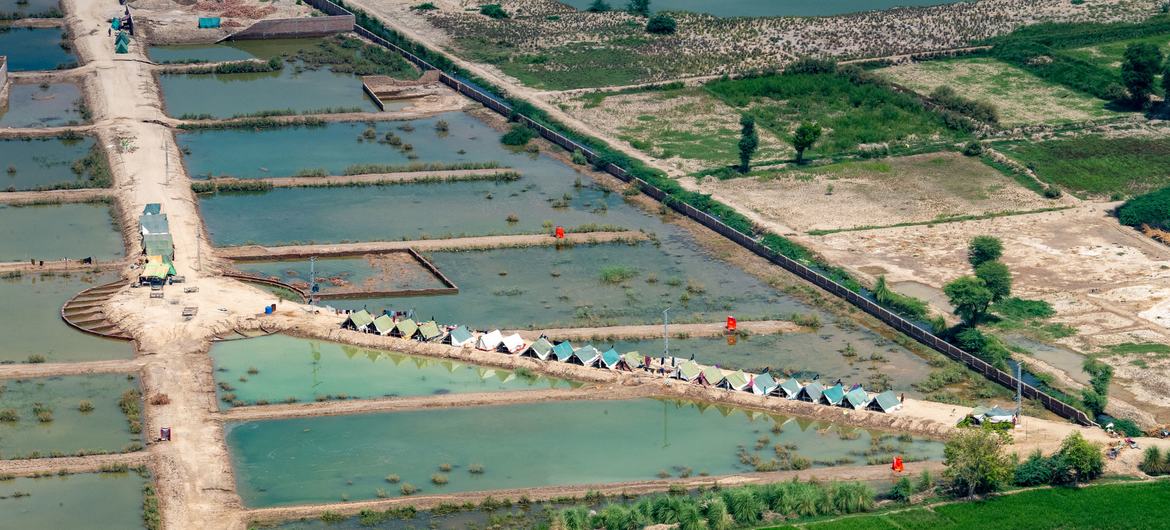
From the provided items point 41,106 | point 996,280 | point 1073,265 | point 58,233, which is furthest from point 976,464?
point 41,106

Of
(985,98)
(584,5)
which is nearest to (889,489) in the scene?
(985,98)

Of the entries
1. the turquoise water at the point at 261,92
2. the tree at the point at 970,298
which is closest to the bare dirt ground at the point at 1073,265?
the tree at the point at 970,298

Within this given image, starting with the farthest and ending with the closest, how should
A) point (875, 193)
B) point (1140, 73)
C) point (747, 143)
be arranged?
1. point (1140, 73)
2. point (747, 143)
3. point (875, 193)

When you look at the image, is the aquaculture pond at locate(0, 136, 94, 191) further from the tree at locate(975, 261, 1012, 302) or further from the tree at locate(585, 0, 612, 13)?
the tree at locate(975, 261, 1012, 302)

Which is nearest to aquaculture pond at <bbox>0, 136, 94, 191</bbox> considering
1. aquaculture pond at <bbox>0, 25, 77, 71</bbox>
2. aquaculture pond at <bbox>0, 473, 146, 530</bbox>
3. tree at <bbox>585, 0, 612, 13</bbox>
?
aquaculture pond at <bbox>0, 25, 77, 71</bbox>

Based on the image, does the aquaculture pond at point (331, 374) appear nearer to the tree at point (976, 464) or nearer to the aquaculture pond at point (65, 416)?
the aquaculture pond at point (65, 416)

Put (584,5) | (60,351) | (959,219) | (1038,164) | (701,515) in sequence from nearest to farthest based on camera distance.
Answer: (701,515)
(60,351)
(959,219)
(1038,164)
(584,5)

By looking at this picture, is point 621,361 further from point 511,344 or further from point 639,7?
point 639,7

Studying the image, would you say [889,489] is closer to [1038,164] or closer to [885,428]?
[885,428]
